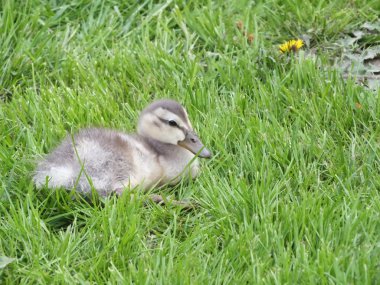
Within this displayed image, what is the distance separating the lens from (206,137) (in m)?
4.88

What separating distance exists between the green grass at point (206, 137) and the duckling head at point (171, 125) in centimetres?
16

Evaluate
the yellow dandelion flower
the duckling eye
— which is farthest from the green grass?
the duckling eye

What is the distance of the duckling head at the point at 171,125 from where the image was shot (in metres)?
4.70

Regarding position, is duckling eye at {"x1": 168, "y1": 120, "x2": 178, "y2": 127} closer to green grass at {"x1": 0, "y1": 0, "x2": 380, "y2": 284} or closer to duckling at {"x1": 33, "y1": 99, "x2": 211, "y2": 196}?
duckling at {"x1": 33, "y1": 99, "x2": 211, "y2": 196}

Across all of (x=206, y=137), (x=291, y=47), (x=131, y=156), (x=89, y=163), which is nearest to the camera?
(x=89, y=163)

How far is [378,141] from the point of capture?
189 inches

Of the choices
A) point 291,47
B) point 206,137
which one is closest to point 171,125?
point 206,137

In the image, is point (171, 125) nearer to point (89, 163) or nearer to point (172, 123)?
point (172, 123)

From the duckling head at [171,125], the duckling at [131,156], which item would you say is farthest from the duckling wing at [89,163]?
the duckling head at [171,125]

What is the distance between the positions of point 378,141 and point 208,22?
68.3 inches

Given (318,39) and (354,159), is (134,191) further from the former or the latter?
(318,39)

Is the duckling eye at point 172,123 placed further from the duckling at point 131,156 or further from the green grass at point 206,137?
the green grass at point 206,137

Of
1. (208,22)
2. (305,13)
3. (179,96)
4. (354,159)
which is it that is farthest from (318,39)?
(354,159)

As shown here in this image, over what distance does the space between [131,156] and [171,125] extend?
310 millimetres
